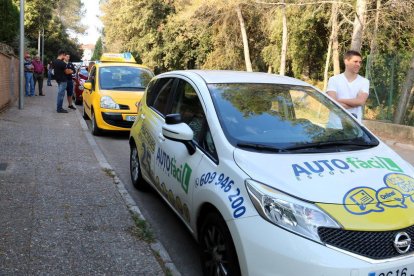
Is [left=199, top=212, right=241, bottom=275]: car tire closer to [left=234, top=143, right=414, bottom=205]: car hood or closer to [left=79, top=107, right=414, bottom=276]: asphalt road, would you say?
[left=234, top=143, right=414, bottom=205]: car hood

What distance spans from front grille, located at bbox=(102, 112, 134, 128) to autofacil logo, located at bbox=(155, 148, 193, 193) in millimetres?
5480

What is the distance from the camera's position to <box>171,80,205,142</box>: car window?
4.05 m

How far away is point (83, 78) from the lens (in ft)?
57.2

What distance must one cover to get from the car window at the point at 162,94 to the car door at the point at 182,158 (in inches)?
9.7

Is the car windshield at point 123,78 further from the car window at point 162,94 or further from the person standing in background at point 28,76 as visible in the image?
the person standing in background at point 28,76

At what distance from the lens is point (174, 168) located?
4.22m

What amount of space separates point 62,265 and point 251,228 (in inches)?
68.9

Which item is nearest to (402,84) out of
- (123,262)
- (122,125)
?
(122,125)

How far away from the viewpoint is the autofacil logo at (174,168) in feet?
12.7

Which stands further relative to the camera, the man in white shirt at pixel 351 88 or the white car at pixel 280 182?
the man in white shirt at pixel 351 88

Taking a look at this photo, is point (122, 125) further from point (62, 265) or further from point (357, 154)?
point (357, 154)

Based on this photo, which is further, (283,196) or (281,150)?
(281,150)

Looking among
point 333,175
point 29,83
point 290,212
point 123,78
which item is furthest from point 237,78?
point 29,83

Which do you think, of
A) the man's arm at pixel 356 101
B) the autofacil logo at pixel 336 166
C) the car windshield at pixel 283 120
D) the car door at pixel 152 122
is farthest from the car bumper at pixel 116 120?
the autofacil logo at pixel 336 166
